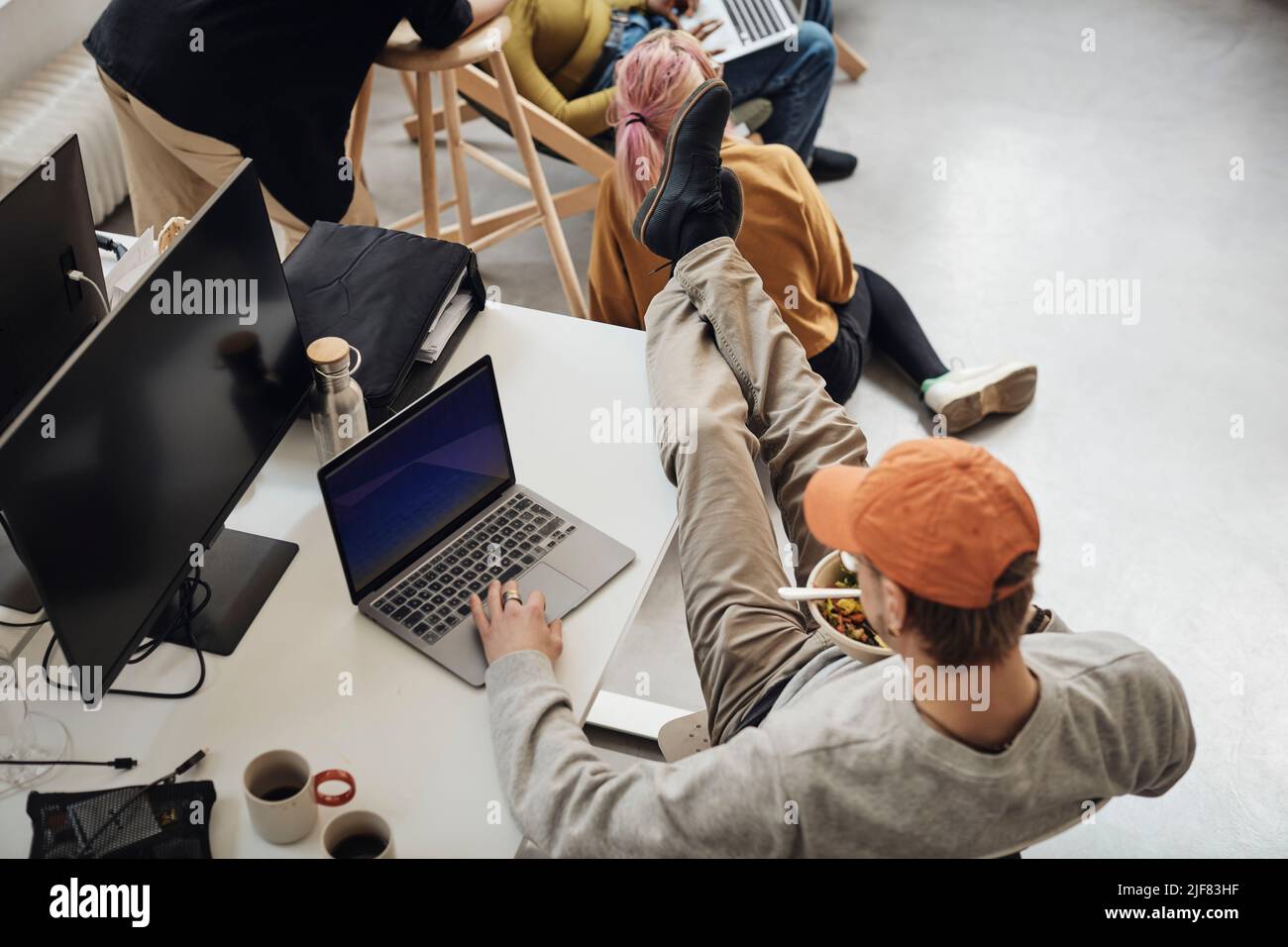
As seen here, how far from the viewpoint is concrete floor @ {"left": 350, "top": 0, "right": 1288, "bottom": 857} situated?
7.16 feet

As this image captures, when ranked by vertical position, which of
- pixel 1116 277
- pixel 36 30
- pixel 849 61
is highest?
pixel 36 30

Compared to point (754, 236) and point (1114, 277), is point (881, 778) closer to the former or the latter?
point (754, 236)

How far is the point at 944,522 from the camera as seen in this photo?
99 centimetres

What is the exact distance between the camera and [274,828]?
117 centimetres

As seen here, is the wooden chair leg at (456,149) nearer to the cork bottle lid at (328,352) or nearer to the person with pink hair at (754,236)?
the person with pink hair at (754,236)

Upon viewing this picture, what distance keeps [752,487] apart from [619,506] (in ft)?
0.61

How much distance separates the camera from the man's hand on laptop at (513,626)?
1.33 meters

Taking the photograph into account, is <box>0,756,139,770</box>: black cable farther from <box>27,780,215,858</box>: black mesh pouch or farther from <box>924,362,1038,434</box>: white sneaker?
<box>924,362,1038,434</box>: white sneaker

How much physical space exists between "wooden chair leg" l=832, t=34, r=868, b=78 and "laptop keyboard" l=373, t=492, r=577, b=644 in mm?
2753

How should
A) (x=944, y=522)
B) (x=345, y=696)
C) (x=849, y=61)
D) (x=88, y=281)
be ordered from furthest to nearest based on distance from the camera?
(x=849, y=61) → (x=88, y=281) → (x=345, y=696) → (x=944, y=522)

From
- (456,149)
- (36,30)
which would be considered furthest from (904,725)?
(36,30)

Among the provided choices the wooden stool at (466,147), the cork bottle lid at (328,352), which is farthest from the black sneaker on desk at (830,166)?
the cork bottle lid at (328,352)

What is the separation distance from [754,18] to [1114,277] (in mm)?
1165
